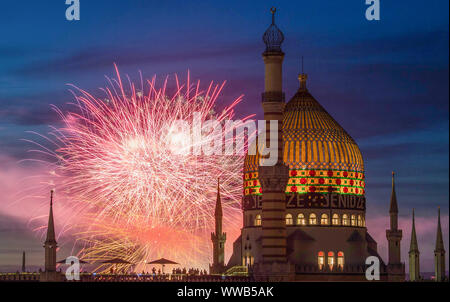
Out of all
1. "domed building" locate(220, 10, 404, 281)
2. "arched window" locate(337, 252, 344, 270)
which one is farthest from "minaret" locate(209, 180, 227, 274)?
"arched window" locate(337, 252, 344, 270)

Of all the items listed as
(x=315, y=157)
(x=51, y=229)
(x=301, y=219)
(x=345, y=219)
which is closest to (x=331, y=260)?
(x=345, y=219)

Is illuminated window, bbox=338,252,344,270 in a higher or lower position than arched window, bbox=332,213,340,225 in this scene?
lower

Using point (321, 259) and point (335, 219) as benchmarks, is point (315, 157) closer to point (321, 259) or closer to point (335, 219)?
point (335, 219)

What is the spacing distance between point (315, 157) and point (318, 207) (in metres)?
6.03

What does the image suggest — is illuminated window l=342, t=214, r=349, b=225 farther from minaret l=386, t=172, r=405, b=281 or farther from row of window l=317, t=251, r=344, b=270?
minaret l=386, t=172, r=405, b=281

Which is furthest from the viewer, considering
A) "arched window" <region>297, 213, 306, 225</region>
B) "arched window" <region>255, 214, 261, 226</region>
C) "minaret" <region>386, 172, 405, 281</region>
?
"arched window" <region>255, 214, 261, 226</region>

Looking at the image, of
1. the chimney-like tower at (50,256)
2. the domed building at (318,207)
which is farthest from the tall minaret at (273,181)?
the chimney-like tower at (50,256)

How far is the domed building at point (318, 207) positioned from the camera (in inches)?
7589

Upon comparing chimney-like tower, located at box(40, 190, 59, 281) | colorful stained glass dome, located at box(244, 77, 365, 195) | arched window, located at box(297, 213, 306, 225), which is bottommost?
chimney-like tower, located at box(40, 190, 59, 281)

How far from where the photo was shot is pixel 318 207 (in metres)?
195

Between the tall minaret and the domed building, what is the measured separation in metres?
4.38

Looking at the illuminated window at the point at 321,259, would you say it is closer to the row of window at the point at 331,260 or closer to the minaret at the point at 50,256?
the row of window at the point at 331,260

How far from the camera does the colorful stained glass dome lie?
641 ft
